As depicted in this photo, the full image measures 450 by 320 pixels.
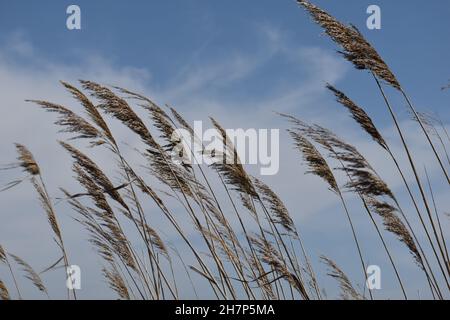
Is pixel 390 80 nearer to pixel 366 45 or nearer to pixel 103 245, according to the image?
pixel 366 45

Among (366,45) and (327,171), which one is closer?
(366,45)

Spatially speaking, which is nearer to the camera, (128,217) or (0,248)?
(128,217)

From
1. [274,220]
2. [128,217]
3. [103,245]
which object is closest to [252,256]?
[274,220]

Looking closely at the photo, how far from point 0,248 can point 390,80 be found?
3694 mm

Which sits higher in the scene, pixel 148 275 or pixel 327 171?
pixel 327 171

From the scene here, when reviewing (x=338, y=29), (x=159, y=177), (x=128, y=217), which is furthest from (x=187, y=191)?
(x=338, y=29)

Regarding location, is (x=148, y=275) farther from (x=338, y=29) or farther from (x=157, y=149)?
(x=338, y=29)

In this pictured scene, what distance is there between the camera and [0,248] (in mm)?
5332

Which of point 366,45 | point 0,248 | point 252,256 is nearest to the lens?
point 366,45

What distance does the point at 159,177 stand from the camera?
162 inches
